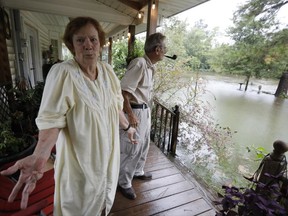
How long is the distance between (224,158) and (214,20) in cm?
430

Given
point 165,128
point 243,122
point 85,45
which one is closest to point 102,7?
point 165,128

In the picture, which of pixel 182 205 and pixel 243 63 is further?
pixel 243 63

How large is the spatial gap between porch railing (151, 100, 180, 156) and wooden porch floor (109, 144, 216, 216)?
65cm

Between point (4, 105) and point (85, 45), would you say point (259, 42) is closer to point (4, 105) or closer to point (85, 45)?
point (85, 45)

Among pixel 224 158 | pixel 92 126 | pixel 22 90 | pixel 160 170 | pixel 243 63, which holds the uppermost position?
pixel 243 63

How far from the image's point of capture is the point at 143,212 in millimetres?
1585

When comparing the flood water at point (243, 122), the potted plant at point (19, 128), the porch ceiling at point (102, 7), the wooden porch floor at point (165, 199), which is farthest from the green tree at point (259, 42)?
the potted plant at point (19, 128)

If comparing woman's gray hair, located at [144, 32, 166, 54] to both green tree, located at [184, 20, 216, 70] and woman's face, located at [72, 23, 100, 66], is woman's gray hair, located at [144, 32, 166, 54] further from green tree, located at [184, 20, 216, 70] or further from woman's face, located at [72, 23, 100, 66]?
green tree, located at [184, 20, 216, 70]

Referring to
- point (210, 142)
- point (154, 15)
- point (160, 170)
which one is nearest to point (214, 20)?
point (154, 15)

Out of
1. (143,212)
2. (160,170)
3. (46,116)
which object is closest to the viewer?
(46,116)

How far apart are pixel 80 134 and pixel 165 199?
1.34 m

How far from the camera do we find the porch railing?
270cm

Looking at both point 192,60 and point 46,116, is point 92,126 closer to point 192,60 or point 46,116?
point 46,116

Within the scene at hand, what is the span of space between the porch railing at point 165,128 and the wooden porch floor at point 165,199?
0.65 meters
